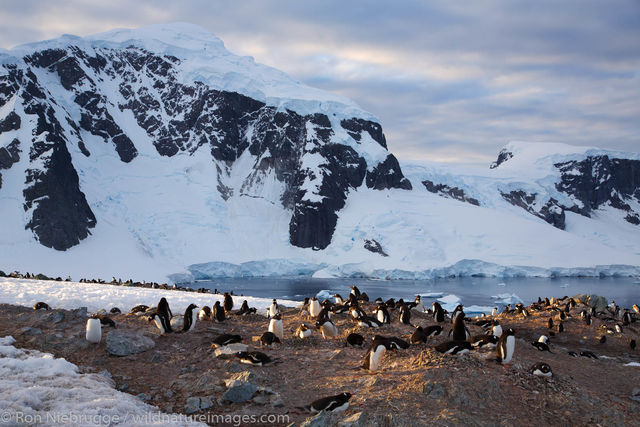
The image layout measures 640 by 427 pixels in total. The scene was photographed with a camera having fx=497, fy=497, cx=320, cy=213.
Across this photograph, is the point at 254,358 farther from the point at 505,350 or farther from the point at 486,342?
the point at 486,342

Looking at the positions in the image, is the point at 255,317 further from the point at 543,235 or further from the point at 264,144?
the point at 264,144

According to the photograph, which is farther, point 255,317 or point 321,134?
point 321,134

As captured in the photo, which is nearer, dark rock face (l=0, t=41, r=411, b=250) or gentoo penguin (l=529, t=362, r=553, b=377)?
gentoo penguin (l=529, t=362, r=553, b=377)

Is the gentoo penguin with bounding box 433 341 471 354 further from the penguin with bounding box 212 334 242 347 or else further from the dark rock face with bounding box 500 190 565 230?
the dark rock face with bounding box 500 190 565 230

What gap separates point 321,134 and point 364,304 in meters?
116

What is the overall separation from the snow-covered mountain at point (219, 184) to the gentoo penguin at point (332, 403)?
81.4m

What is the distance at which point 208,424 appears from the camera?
8.30 metres

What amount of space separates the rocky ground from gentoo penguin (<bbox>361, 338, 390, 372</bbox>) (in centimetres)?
21

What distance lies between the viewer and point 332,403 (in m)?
8.20

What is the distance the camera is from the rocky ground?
8.48 metres

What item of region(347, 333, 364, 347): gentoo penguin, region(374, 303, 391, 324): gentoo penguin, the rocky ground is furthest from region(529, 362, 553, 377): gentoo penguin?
region(374, 303, 391, 324): gentoo penguin

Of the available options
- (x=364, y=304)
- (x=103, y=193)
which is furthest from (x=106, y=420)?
(x=103, y=193)

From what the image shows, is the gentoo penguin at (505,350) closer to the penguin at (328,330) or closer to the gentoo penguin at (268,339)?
the penguin at (328,330)

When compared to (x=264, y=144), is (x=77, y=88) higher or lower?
higher
